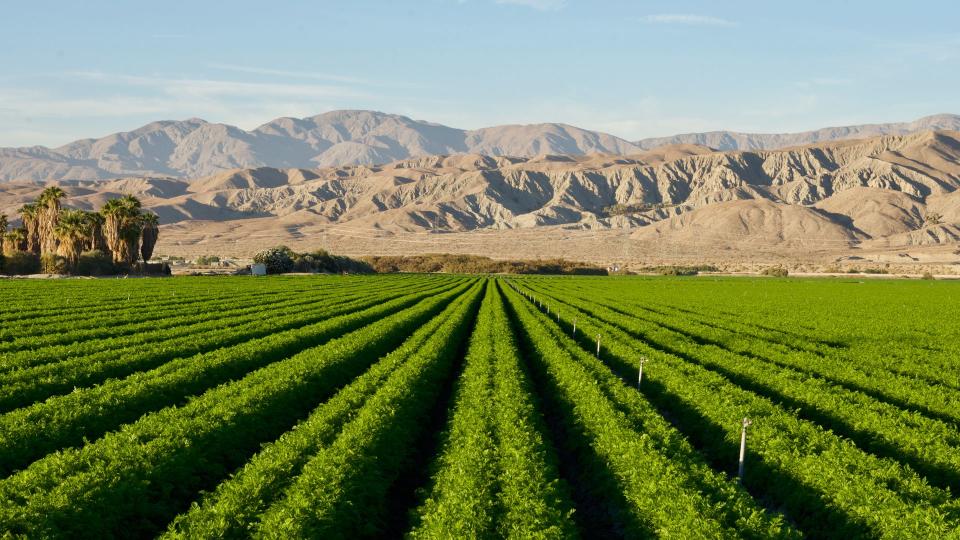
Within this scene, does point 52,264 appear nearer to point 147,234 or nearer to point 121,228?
point 121,228

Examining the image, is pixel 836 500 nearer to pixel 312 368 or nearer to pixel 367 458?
pixel 367 458

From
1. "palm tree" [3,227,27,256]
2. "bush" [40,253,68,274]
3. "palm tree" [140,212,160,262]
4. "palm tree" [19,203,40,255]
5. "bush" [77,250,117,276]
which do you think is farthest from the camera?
"palm tree" [140,212,160,262]

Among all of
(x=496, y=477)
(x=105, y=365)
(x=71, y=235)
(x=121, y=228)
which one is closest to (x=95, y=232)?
(x=121, y=228)

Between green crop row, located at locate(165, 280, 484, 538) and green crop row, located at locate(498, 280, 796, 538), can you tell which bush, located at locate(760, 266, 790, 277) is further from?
green crop row, located at locate(165, 280, 484, 538)

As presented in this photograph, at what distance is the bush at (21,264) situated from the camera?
93500 millimetres

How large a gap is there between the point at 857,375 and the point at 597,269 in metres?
121

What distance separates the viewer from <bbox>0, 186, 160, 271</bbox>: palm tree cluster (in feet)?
320

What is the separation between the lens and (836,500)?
34.8 ft

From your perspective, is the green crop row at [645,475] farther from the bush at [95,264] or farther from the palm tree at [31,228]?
the palm tree at [31,228]

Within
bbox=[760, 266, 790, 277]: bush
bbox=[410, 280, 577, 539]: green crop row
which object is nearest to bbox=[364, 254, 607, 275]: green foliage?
bbox=[760, 266, 790, 277]: bush

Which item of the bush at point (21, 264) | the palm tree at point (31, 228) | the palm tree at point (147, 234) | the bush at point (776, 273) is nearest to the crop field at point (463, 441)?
the bush at point (21, 264)

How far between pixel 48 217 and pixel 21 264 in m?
9.52

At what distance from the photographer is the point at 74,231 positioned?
97.6m

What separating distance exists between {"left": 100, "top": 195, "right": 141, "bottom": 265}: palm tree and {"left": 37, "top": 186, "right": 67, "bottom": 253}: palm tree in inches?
258
